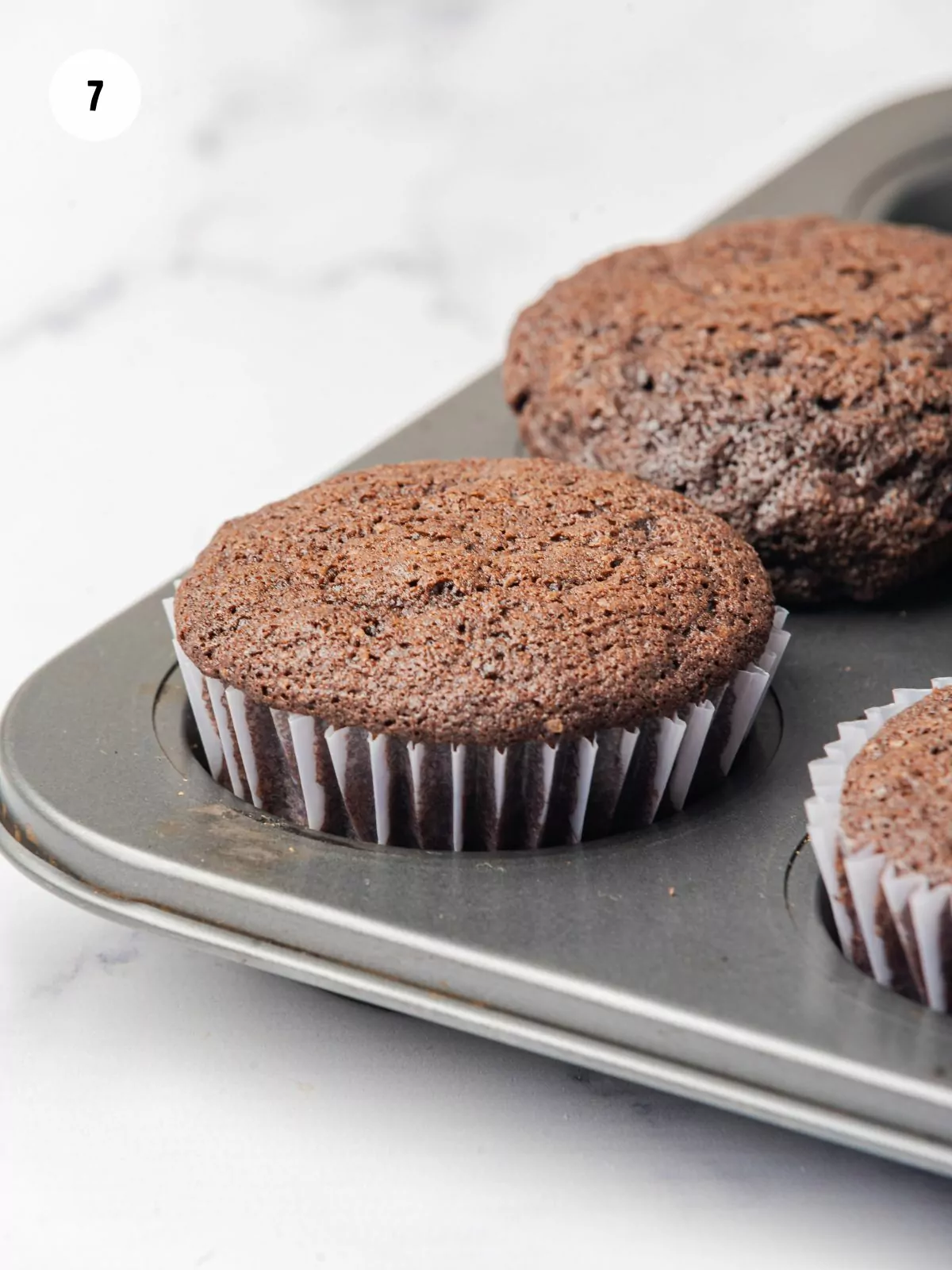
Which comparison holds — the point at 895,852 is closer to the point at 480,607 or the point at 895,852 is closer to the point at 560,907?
the point at 560,907

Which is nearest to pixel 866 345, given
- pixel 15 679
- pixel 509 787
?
pixel 509 787

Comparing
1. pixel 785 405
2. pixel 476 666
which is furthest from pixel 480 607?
pixel 785 405

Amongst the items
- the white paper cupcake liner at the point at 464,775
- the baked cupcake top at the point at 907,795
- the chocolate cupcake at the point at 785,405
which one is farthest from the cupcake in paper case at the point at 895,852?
the chocolate cupcake at the point at 785,405

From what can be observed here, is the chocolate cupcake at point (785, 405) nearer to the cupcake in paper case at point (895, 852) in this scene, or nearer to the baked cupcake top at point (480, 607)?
the baked cupcake top at point (480, 607)

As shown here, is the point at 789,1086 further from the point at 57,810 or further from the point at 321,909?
the point at 57,810

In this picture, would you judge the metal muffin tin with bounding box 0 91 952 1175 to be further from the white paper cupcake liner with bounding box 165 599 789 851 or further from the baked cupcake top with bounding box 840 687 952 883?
the baked cupcake top with bounding box 840 687 952 883

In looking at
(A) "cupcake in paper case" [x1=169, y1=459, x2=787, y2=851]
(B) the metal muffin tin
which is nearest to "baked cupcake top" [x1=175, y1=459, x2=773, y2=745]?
(A) "cupcake in paper case" [x1=169, y1=459, x2=787, y2=851]

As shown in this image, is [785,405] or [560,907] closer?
[560,907]

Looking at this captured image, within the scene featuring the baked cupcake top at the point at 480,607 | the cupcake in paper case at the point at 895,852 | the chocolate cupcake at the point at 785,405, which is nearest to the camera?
the cupcake in paper case at the point at 895,852
